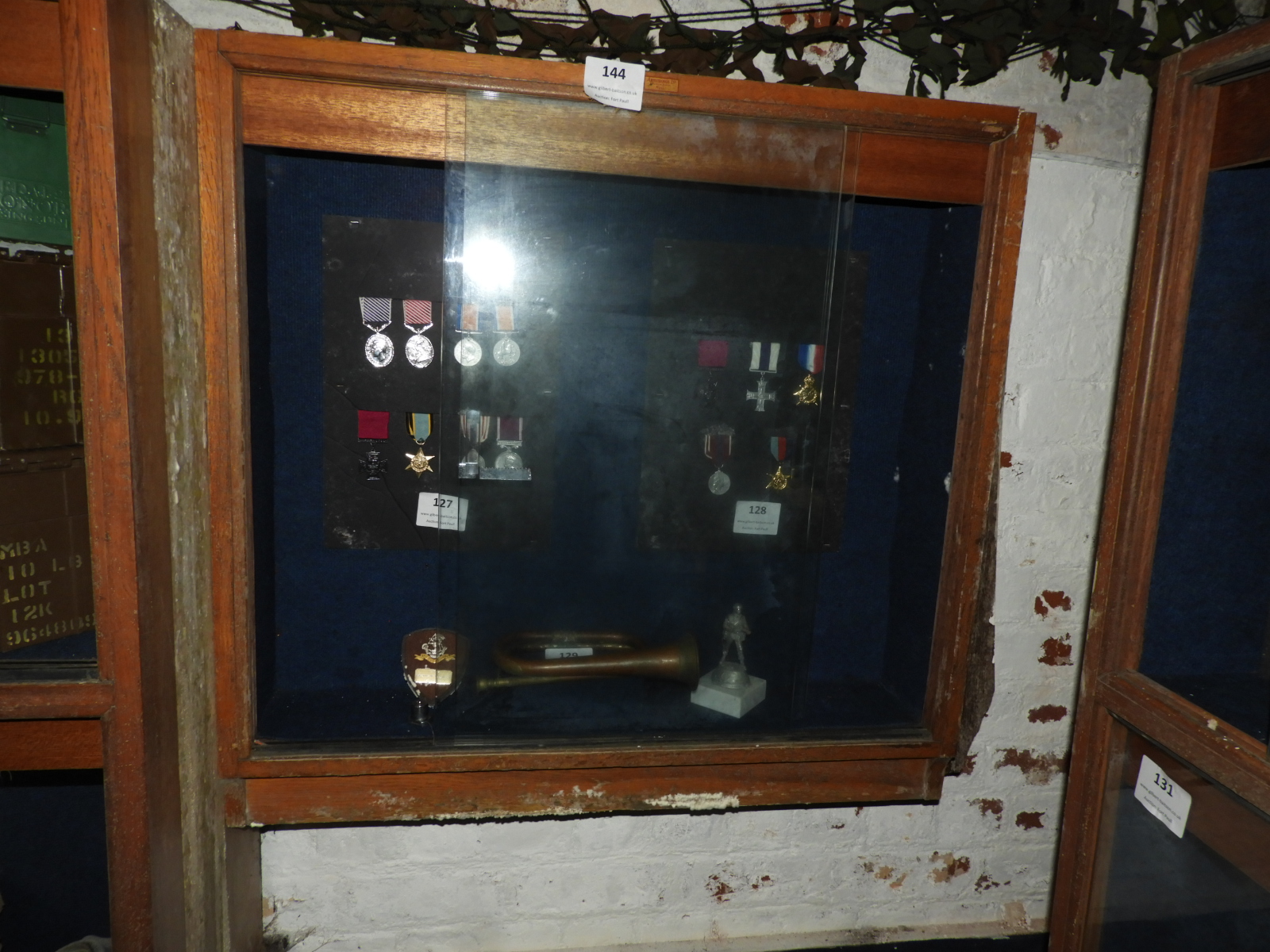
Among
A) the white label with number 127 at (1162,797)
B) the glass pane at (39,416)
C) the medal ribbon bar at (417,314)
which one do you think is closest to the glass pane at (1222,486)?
the white label with number 127 at (1162,797)

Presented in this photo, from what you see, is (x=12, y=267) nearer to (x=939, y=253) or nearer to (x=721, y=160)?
(x=721, y=160)

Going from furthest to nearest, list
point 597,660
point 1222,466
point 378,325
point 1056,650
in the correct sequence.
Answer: point 1056,650 < point 378,325 < point 597,660 < point 1222,466

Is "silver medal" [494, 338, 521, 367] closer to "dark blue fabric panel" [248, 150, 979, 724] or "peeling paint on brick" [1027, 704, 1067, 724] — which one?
"dark blue fabric panel" [248, 150, 979, 724]

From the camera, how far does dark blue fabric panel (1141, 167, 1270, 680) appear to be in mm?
1179

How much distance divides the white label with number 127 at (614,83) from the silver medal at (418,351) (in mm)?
627

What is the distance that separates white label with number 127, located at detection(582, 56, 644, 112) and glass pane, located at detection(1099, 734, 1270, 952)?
131 cm

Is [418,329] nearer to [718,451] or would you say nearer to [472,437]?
[472,437]

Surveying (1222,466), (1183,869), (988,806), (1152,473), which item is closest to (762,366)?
(1152,473)

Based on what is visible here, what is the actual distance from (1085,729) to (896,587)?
2.26 ft

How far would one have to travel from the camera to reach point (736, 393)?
5.06 ft

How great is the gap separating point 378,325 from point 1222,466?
1571 mm

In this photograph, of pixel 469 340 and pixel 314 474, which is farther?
pixel 314 474

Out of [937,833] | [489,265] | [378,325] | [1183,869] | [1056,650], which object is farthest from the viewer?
[937,833]

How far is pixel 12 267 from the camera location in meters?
Answer: 1.33
